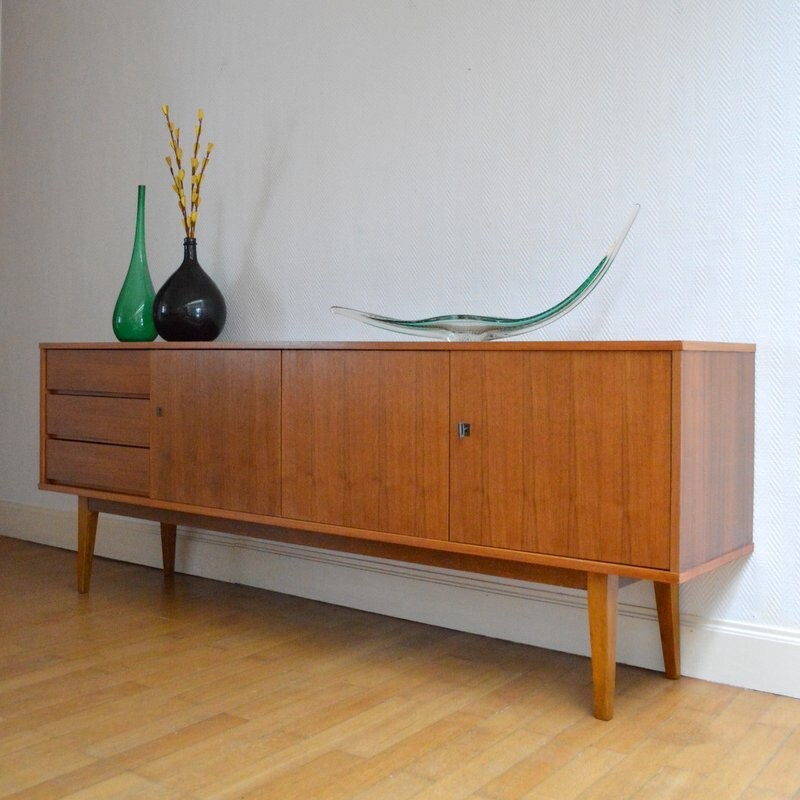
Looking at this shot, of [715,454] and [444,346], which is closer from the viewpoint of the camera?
[715,454]

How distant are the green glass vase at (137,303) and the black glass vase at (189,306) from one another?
12cm

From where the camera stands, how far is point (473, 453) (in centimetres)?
194

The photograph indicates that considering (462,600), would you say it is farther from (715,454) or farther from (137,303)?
(137,303)

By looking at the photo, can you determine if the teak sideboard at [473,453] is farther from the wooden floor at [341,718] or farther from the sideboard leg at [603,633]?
the wooden floor at [341,718]

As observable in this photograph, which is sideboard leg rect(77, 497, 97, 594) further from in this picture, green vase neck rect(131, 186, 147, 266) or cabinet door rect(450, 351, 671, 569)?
cabinet door rect(450, 351, 671, 569)

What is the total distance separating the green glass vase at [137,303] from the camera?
2.79 m

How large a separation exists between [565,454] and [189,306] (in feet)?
4.12

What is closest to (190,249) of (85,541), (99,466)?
(99,466)

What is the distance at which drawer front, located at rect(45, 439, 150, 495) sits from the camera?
2.57 m

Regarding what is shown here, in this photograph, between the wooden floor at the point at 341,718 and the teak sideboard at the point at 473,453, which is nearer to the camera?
the wooden floor at the point at 341,718

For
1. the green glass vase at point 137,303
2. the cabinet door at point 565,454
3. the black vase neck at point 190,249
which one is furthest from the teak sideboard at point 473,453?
the black vase neck at point 190,249

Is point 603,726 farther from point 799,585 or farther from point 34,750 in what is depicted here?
point 34,750

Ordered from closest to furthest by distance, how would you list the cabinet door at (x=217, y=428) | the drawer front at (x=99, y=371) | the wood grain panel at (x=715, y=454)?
the wood grain panel at (x=715, y=454), the cabinet door at (x=217, y=428), the drawer front at (x=99, y=371)

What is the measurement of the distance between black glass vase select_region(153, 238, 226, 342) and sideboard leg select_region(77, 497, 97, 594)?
0.56 meters
